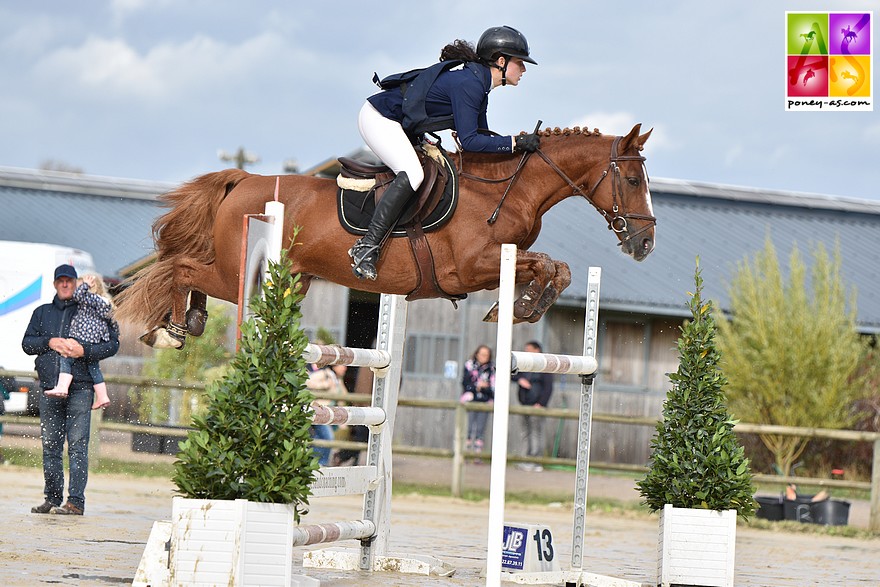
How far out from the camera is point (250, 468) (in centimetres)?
392

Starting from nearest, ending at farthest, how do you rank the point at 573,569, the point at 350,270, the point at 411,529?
the point at 350,270, the point at 573,569, the point at 411,529

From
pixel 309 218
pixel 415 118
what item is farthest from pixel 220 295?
pixel 415 118

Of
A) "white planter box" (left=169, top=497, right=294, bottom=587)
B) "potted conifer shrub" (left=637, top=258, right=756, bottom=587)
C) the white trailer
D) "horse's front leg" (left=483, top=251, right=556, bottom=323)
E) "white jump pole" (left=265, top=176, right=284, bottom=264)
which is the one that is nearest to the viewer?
"white planter box" (left=169, top=497, right=294, bottom=587)

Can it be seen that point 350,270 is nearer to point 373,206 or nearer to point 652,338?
point 373,206

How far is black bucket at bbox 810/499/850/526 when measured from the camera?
10242 mm

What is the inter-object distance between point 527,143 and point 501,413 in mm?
1256

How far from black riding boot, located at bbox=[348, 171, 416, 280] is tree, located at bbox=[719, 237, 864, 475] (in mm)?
9331

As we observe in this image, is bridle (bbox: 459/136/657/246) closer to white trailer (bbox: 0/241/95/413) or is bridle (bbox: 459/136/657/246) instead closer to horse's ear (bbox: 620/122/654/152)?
horse's ear (bbox: 620/122/654/152)

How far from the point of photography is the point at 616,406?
1639 centimetres

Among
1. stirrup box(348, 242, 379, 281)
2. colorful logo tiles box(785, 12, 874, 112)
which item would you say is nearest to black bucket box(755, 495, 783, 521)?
colorful logo tiles box(785, 12, 874, 112)

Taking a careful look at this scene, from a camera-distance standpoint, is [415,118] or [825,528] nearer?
[415,118]

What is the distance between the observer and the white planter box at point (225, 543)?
3.87 m

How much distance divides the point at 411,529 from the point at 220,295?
11.7ft

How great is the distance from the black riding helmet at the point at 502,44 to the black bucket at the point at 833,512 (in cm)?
694
